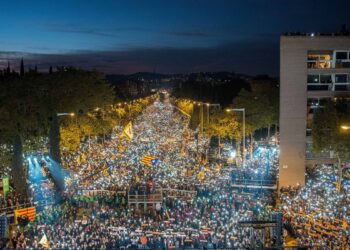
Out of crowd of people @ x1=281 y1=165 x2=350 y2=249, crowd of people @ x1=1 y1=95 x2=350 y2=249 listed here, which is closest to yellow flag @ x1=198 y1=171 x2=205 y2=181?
crowd of people @ x1=1 y1=95 x2=350 y2=249

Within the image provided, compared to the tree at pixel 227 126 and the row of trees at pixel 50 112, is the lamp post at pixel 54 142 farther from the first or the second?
the tree at pixel 227 126

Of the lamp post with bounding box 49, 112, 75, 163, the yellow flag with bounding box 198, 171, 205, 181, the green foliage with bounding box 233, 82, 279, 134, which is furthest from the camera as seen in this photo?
the green foliage with bounding box 233, 82, 279, 134

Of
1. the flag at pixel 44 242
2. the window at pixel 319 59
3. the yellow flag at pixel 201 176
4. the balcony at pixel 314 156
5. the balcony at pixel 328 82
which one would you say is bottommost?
the flag at pixel 44 242

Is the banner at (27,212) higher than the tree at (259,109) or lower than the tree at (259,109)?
lower

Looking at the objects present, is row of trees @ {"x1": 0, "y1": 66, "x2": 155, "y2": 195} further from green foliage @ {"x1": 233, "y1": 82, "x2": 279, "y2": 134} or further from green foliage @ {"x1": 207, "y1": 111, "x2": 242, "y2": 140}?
green foliage @ {"x1": 233, "y1": 82, "x2": 279, "y2": 134}

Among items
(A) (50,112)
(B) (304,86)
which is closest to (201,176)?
(B) (304,86)

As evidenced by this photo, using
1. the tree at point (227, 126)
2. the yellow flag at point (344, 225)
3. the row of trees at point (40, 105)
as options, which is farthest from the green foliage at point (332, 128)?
the row of trees at point (40, 105)

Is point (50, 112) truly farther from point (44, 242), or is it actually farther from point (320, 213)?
point (320, 213)

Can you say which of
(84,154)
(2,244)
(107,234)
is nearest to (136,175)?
(84,154)
